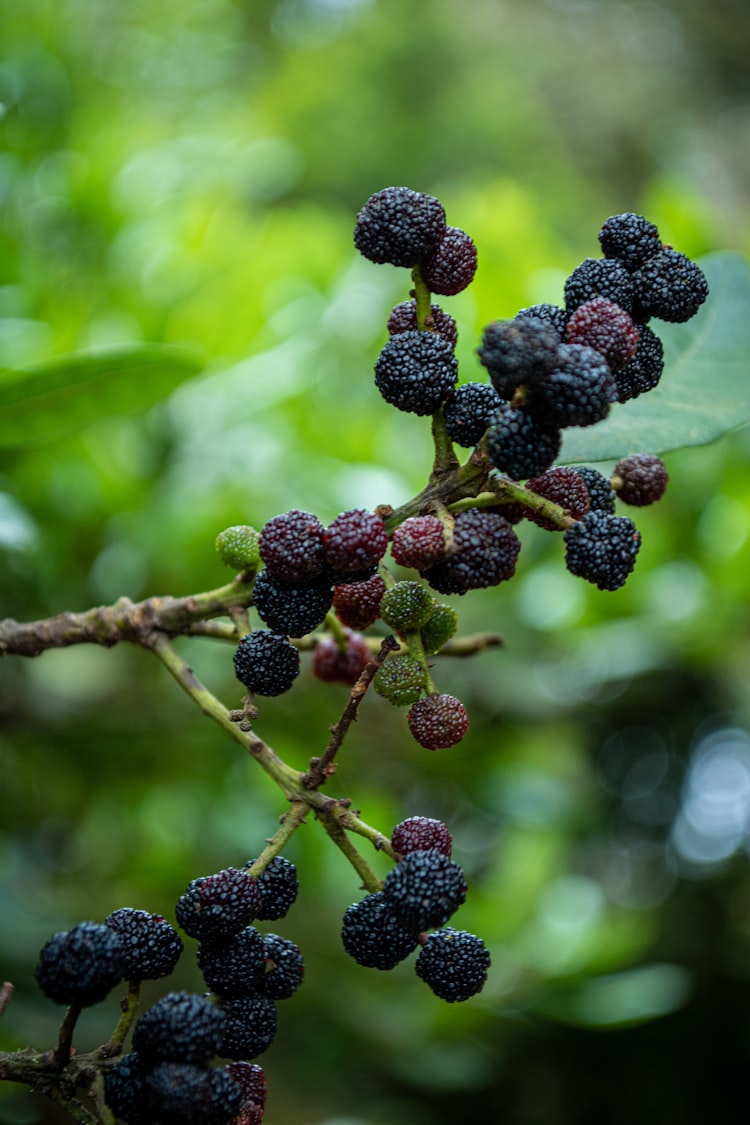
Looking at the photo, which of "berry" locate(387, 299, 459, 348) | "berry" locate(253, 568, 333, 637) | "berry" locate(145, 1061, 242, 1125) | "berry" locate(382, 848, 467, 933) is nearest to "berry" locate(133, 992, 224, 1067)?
"berry" locate(145, 1061, 242, 1125)

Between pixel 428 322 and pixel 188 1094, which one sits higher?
pixel 428 322

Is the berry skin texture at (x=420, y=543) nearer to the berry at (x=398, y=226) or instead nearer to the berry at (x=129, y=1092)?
the berry at (x=398, y=226)

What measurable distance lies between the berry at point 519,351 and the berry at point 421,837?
288 millimetres

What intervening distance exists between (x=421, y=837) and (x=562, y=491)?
0.25 metres

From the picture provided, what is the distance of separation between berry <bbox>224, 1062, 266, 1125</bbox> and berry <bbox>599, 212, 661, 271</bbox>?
597 millimetres

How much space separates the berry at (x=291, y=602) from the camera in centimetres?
69

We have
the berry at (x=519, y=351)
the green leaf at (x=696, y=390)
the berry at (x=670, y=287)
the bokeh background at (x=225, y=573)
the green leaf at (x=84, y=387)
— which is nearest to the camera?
the berry at (x=519, y=351)

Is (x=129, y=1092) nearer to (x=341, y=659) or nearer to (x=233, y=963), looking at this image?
(x=233, y=963)

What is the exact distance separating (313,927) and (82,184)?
53.6 inches

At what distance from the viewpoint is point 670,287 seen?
688 millimetres

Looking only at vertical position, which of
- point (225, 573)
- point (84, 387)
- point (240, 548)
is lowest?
point (240, 548)

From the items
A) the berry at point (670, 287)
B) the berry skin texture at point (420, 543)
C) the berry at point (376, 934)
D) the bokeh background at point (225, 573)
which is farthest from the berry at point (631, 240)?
the bokeh background at point (225, 573)

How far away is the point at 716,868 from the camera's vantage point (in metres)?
3.42

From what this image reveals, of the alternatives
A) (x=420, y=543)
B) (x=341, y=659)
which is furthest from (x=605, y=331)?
(x=341, y=659)
